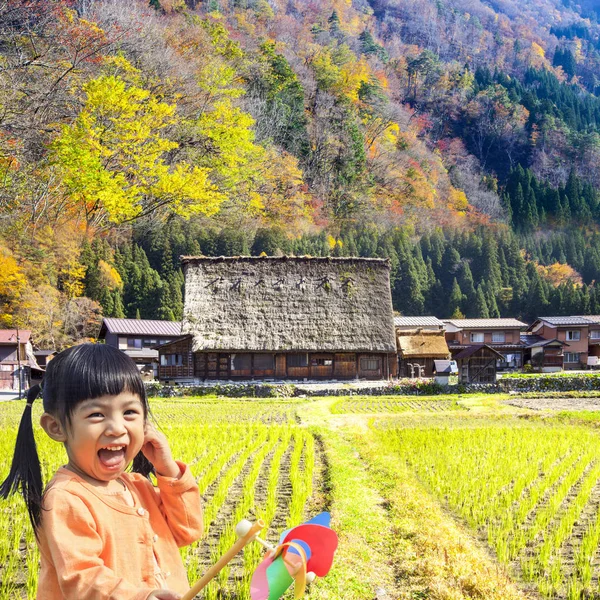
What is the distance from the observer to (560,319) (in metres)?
40.7

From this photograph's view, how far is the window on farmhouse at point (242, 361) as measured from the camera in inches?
1057

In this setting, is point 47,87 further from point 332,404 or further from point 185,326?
point 185,326

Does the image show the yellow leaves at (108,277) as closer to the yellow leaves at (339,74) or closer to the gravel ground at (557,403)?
the gravel ground at (557,403)

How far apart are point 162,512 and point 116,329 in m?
33.1

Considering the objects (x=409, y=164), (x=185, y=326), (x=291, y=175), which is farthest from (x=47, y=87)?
(x=409, y=164)

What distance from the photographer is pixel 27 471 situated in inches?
Result: 82.0

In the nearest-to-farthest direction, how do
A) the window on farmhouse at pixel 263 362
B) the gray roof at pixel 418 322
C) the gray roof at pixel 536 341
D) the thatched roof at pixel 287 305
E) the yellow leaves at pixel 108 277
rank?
1. the thatched roof at pixel 287 305
2. the window on farmhouse at pixel 263 362
3. the gray roof at pixel 536 341
4. the yellow leaves at pixel 108 277
5. the gray roof at pixel 418 322

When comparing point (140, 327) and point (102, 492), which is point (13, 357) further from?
point (102, 492)

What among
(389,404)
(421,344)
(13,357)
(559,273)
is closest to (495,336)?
(421,344)

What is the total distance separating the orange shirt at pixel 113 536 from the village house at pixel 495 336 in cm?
3918

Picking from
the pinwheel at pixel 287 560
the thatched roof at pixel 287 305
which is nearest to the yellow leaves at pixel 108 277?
the thatched roof at pixel 287 305

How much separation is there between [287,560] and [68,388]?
92cm

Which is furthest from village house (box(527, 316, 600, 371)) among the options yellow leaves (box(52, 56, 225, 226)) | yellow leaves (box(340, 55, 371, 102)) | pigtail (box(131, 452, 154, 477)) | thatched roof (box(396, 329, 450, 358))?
pigtail (box(131, 452, 154, 477))

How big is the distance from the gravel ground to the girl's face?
680 inches
